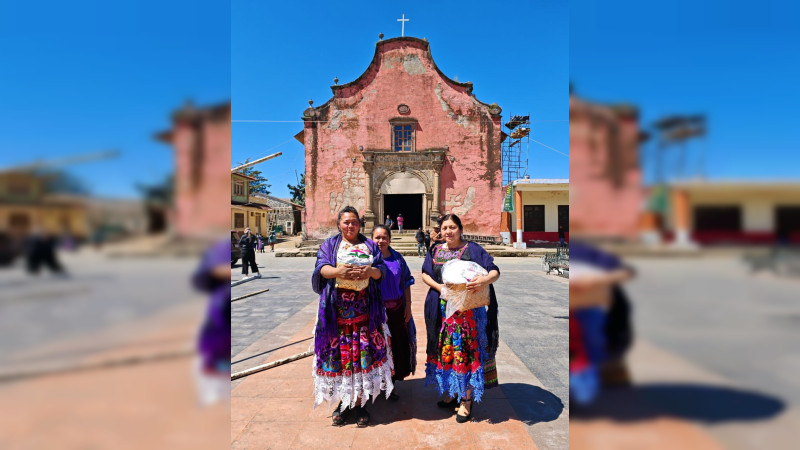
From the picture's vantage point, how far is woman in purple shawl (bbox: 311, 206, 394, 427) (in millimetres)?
2910

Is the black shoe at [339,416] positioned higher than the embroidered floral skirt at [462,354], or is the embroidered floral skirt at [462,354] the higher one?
the embroidered floral skirt at [462,354]

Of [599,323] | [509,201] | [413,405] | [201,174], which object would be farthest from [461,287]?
[509,201]

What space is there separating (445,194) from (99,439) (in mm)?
20800

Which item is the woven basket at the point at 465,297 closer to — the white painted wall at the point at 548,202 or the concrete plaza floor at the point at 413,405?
the concrete plaza floor at the point at 413,405

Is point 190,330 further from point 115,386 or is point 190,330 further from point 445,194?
point 445,194

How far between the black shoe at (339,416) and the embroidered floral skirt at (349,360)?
73 millimetres

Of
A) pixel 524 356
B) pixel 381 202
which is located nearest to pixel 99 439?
pixel 524 356

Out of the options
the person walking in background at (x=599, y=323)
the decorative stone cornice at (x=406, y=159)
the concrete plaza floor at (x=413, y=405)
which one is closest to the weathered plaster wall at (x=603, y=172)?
the person walking in background at (x=599, y=323)

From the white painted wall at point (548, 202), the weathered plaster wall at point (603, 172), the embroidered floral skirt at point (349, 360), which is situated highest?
the white painted wall at point (548, 202)

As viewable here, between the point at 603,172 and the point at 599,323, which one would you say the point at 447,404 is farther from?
the point at 603,172

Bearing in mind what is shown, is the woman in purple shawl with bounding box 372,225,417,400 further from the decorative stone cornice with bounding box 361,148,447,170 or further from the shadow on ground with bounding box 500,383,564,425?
the decorative stone cornice with bounding box 361,148,447,170

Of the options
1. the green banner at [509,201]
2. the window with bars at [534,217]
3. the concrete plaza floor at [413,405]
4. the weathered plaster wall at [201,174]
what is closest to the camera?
the weathered plaster wall at [201,174]

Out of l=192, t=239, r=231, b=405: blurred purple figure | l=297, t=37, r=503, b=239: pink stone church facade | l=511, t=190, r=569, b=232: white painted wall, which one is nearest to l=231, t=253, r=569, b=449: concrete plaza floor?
l=192, t=239, r=231, b=405: blurred purple figure

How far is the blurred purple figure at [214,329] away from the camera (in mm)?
895
